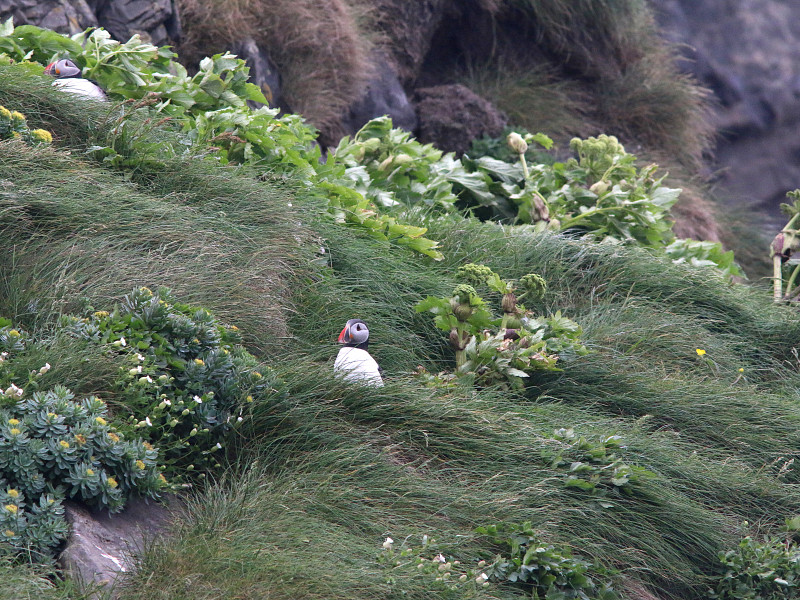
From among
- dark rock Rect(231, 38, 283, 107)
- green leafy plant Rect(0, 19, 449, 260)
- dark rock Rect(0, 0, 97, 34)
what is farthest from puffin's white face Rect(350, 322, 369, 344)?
dark rock Rect(231, 38, 283, 107)

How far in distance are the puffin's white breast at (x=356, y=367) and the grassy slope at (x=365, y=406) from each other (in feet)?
0.20

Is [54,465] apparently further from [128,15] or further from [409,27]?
[409,27]

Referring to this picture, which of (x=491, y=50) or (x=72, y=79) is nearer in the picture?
(x=72, y=79)

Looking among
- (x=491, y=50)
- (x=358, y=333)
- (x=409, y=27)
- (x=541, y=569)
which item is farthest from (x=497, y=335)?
(x=491, y=50)

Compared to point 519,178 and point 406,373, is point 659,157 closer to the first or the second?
point 519,178

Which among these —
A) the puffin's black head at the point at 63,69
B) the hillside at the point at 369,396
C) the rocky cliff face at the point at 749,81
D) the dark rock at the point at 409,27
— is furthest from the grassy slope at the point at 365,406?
the rocky cliff face at the point at 749,81

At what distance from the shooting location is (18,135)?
3.35m

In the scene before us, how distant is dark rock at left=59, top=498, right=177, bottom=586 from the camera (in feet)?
6.88

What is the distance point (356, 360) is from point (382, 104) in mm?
4886

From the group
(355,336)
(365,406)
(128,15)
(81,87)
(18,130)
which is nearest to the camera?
(365,406)

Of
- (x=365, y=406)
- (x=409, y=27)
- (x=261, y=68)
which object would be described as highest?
(x=409, y=27)

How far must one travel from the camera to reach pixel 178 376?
259 centimetres

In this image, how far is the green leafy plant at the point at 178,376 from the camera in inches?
98.0

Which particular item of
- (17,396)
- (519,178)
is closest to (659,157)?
(519,178)
